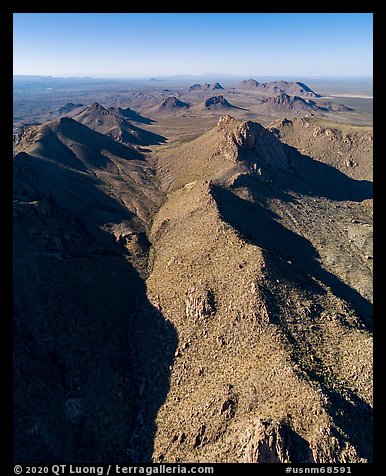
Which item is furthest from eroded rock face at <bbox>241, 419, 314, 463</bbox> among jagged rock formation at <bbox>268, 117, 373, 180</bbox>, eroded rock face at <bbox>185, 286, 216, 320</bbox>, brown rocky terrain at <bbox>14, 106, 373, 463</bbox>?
jagged rock formation at <bbox>268, 117, 373, 180</bbox>

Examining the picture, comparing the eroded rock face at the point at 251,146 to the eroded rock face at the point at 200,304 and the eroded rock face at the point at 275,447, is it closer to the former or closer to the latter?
the eroded rock face at the point at 200,304

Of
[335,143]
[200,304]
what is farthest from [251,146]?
[200,304]

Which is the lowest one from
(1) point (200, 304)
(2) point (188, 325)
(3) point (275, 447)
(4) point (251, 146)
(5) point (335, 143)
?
(3) point (275, 447)

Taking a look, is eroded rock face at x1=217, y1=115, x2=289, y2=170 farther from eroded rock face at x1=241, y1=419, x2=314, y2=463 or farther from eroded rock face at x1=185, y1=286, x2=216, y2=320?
eroded rock face at x1=241, y1=419, x2=314, y2=463

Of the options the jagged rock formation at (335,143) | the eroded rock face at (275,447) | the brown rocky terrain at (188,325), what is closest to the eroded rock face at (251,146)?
the brown rocky terrain at (188,325)

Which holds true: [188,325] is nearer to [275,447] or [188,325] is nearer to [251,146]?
[275,447]

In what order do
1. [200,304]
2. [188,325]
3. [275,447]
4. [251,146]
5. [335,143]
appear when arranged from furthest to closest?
[335,143], [251,146], [200,304], [188,325], [275,447]
